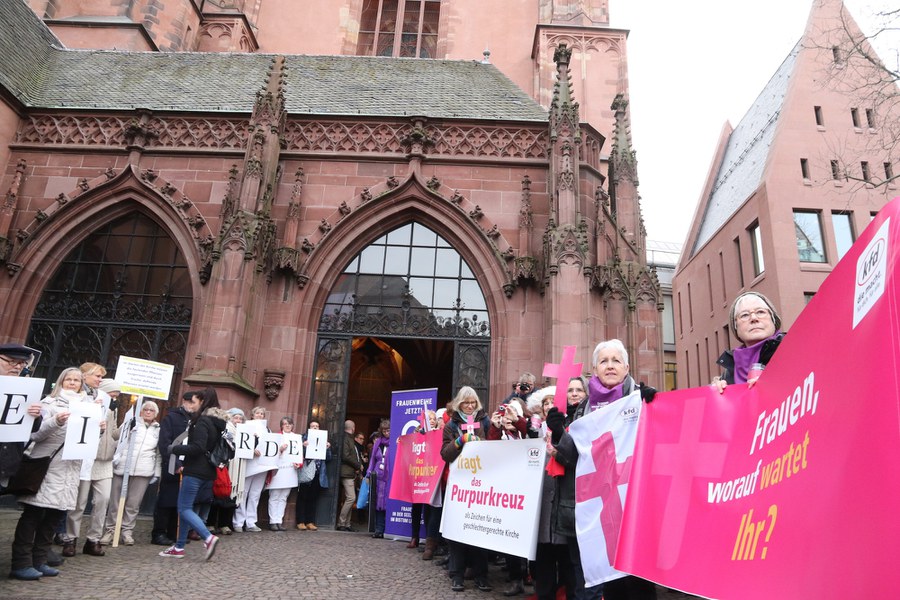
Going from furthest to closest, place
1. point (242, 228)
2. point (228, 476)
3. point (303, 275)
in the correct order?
point (303, 275), point (242, 228), point (228, 476)

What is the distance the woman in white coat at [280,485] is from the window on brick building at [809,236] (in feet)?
66.7

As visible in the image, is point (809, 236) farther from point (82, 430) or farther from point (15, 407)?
point (15, 407)


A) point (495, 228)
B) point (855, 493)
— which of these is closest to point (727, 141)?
point (495, 228)

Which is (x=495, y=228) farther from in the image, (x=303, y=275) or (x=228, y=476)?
(x=228, y=476)

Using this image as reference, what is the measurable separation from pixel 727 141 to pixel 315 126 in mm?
29311

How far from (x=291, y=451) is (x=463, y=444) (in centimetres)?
434

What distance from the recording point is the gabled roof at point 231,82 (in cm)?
1279

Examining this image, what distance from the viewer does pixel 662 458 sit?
3002 mm

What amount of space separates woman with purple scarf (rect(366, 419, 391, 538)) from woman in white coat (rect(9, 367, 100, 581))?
470 cm

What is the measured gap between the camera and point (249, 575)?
5.28m

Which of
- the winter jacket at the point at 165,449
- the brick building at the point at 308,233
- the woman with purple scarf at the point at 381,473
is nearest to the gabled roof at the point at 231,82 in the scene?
the brick building at the point at 308,233

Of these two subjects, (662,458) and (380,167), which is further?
(380,167)

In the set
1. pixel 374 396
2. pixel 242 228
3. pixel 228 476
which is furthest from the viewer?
pixel 374 396

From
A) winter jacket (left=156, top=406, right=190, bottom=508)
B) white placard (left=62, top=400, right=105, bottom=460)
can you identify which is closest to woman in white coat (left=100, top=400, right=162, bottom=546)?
winter jacket (left=156, top=406, right=190, bottom=508)
